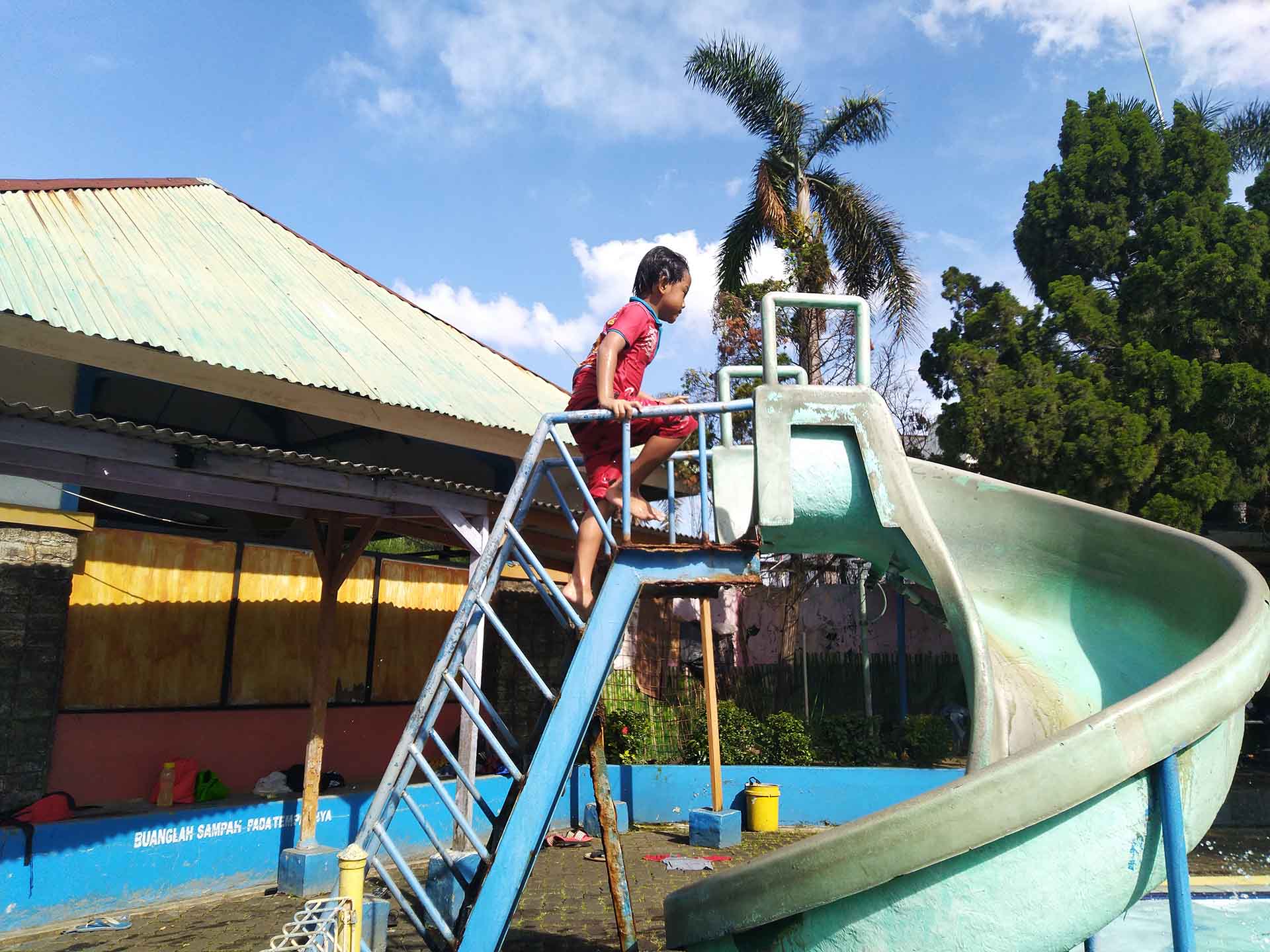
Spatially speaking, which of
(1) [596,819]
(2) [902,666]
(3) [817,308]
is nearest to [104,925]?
(1) [596,819]

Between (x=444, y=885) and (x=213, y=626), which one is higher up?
(x=213, y=626)

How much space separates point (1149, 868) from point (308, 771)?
20.1 ft

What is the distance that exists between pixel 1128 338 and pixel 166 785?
592 inches

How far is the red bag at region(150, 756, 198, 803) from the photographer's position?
27.0ft

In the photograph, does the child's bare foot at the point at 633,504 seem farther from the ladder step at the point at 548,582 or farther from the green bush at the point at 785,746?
the green bush at the point at 785,746

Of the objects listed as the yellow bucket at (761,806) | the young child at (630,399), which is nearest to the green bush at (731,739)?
the yellow bucket at (761,806)

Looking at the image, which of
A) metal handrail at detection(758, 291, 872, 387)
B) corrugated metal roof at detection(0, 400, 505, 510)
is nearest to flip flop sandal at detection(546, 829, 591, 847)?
corrugated metal roof at detection(0, 400, 505, 510)

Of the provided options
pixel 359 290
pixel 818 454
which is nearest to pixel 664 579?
pixel 818 454

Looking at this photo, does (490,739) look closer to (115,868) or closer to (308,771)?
(308,771)

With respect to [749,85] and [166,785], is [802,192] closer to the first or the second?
[749,85]

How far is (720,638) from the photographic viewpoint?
17.6 metres

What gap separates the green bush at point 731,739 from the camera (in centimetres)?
1199

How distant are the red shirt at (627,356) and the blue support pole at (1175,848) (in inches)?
96.9

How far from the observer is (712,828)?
9609 millimetres
